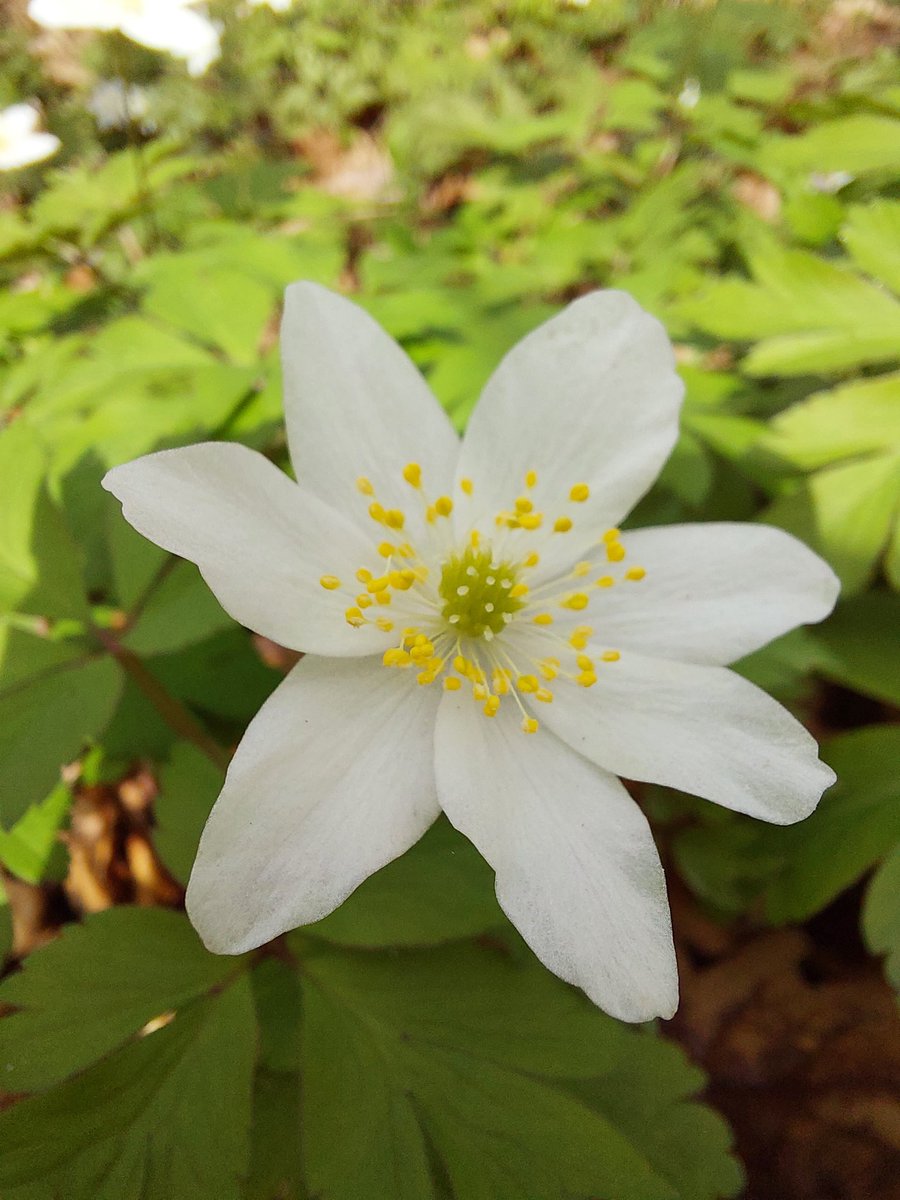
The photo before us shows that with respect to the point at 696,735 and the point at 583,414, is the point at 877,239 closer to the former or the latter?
the point at 583,414

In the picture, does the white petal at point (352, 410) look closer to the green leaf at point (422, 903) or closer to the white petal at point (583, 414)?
the white petal at point (583, 414)

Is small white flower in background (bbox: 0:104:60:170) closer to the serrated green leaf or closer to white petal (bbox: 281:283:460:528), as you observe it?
white petal (bbox: 281:283:460:528)

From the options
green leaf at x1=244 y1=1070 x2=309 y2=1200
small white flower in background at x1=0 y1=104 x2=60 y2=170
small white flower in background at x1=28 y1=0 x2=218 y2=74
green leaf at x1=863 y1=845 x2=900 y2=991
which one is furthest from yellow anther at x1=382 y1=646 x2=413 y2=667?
small white flower in background at x1=0 y1=104 x2=60 y2=170

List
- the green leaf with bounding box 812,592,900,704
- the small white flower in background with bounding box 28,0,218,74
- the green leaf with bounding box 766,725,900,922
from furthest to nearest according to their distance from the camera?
the small white flower in background with bounding box 28,0,218,74, the green leaf with bounding box 812,592,900,704, the green leaf with bounding box 766,725,900,922

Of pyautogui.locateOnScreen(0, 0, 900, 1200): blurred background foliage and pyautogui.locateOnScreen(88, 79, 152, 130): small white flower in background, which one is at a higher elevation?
pyautogui.locateOnScreen(88, 79, 152, 130): small white flower in background

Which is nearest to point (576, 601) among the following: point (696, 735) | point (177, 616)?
point (696, 735)

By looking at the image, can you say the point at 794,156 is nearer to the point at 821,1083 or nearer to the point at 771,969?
the point at 771,969
